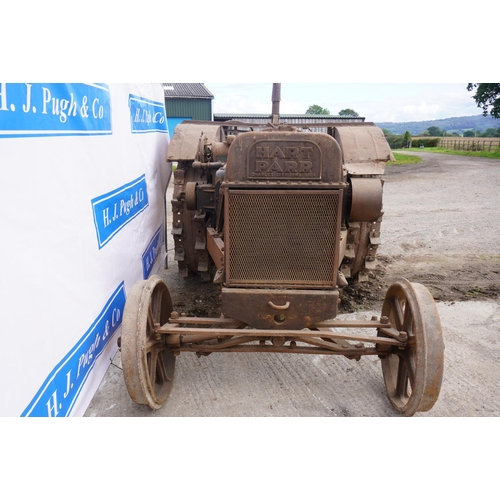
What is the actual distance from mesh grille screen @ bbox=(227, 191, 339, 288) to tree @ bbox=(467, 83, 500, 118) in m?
22.7

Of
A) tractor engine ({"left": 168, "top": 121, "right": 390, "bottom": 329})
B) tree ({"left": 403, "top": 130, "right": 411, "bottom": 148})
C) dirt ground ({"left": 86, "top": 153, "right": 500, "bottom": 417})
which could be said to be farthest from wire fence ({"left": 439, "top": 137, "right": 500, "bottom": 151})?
tractor engine ({"left": 168, "top": 121, "right": 390, "bottom": 329})

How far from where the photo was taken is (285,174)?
8.38ft

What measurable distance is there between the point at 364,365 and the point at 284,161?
6.27ft

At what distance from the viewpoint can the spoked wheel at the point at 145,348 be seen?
8.43ft

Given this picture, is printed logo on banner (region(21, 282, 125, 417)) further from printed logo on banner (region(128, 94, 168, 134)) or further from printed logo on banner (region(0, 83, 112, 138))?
printed logo on banner (region(128, 94, 168, 134))

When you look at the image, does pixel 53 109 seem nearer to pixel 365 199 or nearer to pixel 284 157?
pixel 284 157

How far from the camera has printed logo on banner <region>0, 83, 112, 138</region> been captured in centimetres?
201

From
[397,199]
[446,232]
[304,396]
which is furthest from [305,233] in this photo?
[397,199]

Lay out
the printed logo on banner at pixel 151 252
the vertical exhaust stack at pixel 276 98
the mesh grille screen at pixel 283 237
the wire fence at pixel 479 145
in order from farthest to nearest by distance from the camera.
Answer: the wire fence at pixel 479 145 < the vertical exhaust stack at pixel 276 98 < the printed logo on banner at pixel 151 252 < the mesh grille screen at pixel 283 237

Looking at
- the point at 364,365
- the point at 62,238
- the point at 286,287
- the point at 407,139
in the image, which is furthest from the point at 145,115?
the point at 407,139

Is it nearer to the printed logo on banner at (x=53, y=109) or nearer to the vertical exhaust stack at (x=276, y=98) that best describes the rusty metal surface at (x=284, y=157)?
the printed logo on banner at (x=53, y=109)

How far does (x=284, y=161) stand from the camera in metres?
2.54

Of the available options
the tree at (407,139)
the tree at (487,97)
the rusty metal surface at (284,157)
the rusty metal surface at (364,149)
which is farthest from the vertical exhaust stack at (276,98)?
the tree at (407,139)

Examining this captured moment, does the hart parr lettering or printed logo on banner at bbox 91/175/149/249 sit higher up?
the hart parr lettering
